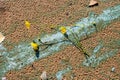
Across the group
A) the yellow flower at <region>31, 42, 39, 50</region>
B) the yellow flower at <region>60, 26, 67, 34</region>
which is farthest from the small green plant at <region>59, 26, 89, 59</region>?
the yellow flower at <region>31, 42, 39, 50</region>

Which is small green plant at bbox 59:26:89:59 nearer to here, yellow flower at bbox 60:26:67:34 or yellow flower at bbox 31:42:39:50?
yellow flower at bbox 60:26:67:34

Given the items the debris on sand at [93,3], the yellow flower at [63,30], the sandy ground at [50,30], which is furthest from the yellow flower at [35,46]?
the debris on sand at [93,3]

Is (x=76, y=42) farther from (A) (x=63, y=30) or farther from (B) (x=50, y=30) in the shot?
(B) (x=50, y=30)

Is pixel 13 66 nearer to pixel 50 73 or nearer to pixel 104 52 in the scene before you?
pixel 50 73

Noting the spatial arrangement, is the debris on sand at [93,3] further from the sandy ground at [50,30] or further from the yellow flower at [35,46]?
the yellow flower at [35,46]

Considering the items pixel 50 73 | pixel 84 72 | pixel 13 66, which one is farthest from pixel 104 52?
pixel 13 66

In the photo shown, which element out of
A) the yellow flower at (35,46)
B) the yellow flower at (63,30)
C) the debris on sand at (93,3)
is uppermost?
the debris on sand at (93,3)

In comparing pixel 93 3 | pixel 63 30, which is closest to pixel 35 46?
pixel 63 30

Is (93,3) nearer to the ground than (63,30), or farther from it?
farther from it
